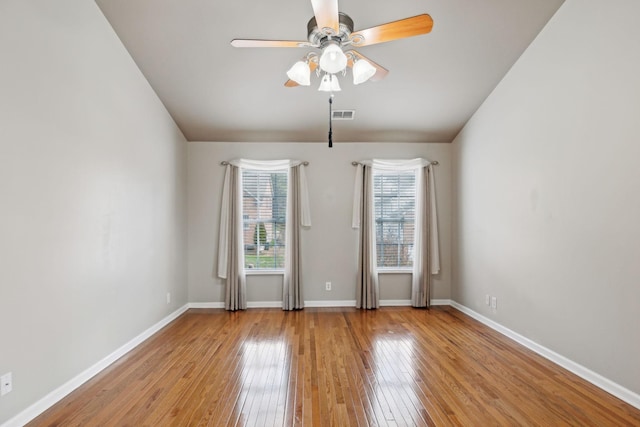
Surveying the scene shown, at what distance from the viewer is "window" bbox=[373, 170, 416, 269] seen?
575 centimetres

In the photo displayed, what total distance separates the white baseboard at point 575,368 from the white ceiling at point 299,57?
9.16ft

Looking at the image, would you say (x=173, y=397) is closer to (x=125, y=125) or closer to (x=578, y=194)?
(x=125, y=125)

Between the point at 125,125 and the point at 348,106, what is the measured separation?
8.60 feet

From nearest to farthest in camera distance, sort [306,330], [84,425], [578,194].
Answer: [84,425] → [578,194] → [306,330]

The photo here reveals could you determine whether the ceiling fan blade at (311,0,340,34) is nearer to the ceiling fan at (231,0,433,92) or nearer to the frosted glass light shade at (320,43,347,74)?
the ceiling fan at (231,0,433,92)

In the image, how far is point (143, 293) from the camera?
13.3 ft

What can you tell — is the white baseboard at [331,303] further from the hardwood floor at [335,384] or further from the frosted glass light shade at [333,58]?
the frosted glass light shade at [333,58]

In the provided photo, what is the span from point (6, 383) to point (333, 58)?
2.78 metres

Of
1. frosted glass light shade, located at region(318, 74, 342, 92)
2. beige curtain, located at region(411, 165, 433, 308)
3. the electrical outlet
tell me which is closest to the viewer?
the electrical outlet

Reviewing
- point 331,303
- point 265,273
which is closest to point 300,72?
point 265,273

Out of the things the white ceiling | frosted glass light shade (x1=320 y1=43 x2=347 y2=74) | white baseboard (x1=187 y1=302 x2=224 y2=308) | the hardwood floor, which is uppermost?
the white ceiling

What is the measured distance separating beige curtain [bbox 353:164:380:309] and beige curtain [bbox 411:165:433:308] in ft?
1.99

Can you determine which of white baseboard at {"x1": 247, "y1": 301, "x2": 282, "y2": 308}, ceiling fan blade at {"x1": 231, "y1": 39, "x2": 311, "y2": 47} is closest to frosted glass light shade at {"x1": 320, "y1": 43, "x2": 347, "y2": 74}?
ceiling fan blade at {"x1": 231, "y1": 39, "x2": 311, "y2": 47}

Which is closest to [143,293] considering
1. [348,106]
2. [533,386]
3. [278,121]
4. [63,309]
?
[63,309]
